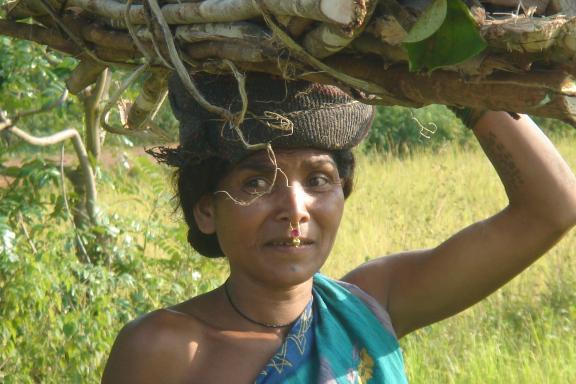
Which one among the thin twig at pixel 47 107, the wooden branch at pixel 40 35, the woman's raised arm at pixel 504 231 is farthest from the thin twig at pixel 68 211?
the woman's raised arm at pixel 504 231

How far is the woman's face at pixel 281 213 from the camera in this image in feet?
6.88

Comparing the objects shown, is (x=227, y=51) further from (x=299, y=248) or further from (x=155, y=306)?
(x=155, y=306)

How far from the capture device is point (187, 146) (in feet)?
7.06

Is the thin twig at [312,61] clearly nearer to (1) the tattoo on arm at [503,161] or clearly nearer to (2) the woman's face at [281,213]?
(2) the woman's face at [281,213]

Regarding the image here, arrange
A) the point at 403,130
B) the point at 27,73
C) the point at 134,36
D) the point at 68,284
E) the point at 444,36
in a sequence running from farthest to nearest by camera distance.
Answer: the point at 403,130
the point at 27,73
the point at 68,284
the point at 134,36
the point at 444,36

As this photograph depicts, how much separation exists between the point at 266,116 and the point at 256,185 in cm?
22

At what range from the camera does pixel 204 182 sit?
7.33 feet

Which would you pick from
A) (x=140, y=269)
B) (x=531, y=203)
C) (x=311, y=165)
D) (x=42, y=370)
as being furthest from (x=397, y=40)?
(x=140, y=269)

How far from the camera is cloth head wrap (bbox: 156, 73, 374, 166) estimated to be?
2.03 meters

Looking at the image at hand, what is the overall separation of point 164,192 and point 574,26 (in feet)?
10.1

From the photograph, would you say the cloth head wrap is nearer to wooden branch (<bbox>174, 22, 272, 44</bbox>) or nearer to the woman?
the woman

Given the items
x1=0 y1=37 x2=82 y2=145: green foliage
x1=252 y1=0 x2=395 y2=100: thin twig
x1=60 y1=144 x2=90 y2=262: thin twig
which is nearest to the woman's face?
x1=252 y1=0 x2=395 y2=100: thin twig

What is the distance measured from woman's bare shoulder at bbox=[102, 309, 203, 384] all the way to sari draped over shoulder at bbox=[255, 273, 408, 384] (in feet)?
0.51

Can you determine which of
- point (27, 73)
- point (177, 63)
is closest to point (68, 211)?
point (27, 73)
